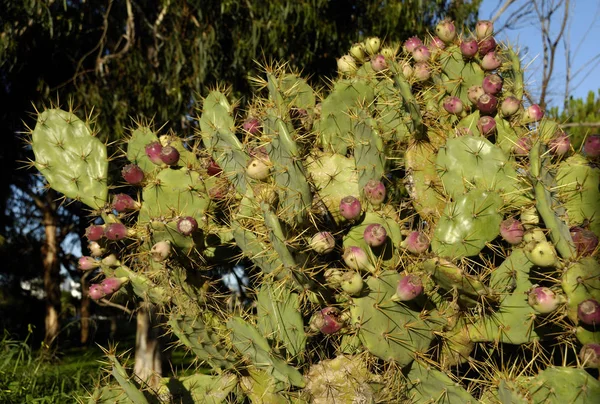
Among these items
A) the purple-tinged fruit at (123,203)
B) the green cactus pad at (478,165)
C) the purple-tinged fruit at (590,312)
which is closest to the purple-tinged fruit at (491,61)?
the green cactus pad at (478,165)

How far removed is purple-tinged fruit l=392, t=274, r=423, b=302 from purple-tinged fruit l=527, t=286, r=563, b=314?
0.34 m

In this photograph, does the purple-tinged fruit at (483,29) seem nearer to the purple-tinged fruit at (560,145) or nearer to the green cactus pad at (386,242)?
the purple-tinged fruit at (560,145)

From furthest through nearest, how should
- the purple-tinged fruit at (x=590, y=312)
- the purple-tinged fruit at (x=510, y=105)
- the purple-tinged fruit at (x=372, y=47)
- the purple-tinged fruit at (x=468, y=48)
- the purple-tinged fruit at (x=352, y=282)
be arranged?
the purple-tinged fruit at (x=372, y=47) < the purple-tinged fruit at (x=468, y=48) < the purple-tinged fruit at (x=510, y=105) < the purple-tinged fruit at (x=352, y=282) < the purple-tinged fruit at (x=590, y=312)

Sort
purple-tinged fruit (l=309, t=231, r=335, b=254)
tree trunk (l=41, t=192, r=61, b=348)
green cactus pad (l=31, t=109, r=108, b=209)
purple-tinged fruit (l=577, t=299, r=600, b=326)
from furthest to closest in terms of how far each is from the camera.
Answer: tree trunk (l=41, t=192, r=61, b=348), green cactus pad (l=31, t=109, r=108, b=209), purple-tinged fruit (l=309, t=231, r=335, b=254), purple-tinged fruit (l=577, t=299, r=600, b=326)

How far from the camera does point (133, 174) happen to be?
8.68 ft

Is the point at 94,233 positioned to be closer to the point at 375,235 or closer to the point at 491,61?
the point at 375,235

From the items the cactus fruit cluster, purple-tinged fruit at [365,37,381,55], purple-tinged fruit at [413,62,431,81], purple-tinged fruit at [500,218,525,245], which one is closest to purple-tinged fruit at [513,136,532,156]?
the cactus fruit cluster

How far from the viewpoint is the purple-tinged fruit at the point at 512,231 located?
7.02 ft

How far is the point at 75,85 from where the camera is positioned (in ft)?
22.3

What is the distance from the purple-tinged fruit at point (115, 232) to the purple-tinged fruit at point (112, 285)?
188 mm

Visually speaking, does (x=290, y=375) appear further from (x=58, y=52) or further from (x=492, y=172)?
(x=58, y=52)

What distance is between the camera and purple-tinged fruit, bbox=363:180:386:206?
2.31m

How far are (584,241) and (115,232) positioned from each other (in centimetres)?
168

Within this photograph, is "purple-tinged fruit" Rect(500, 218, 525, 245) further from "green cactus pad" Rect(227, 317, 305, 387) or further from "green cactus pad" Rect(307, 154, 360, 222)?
"green cactus pad" Rect(227, 317, 305, 387)
